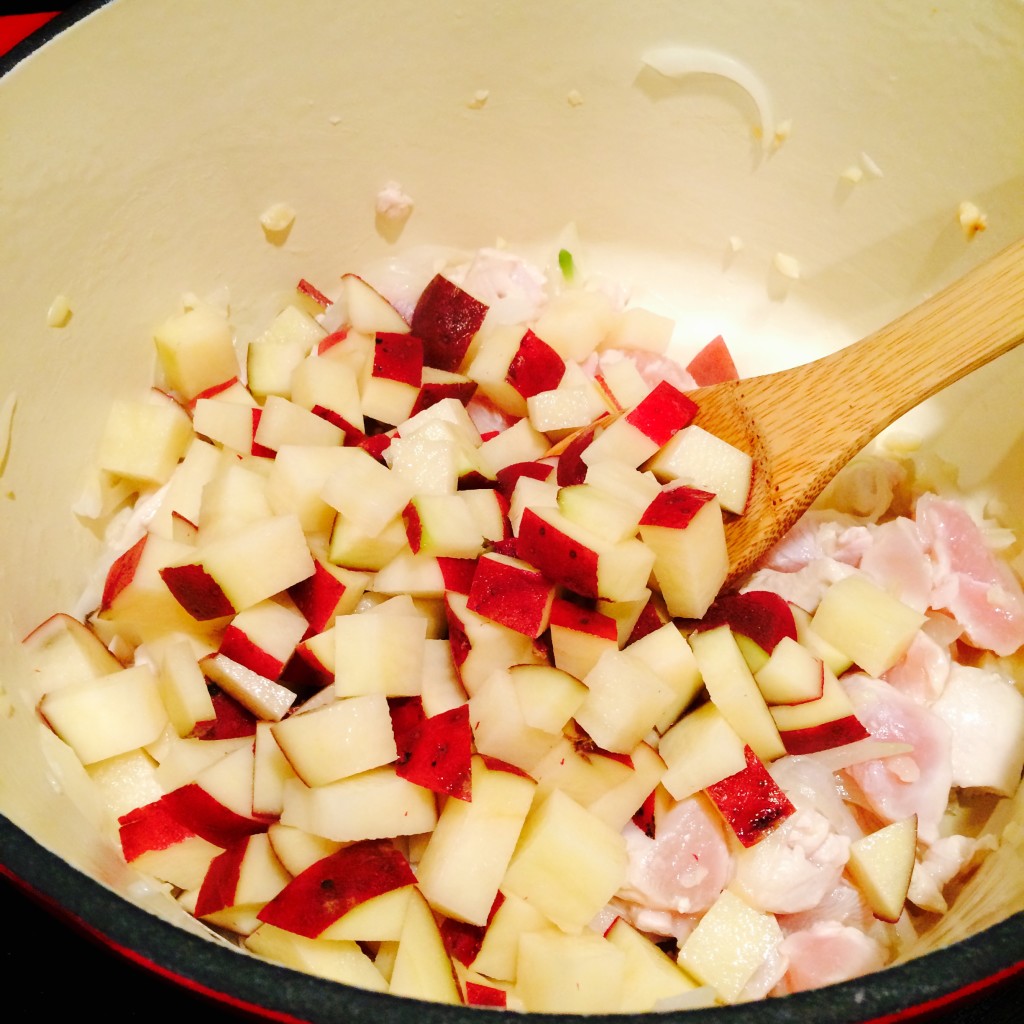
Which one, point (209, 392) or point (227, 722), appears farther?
point (209, 392)

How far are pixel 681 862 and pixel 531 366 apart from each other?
935 millimetres

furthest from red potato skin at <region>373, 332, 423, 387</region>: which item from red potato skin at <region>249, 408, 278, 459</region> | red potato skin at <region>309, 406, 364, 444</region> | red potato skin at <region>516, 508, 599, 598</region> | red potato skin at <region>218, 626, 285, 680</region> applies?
red potato skin at <region>218, 626, 285, 680</region>

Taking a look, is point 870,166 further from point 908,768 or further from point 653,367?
point 908,768

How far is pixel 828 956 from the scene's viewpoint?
4.06ft

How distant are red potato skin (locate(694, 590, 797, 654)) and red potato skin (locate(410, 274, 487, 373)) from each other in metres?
0.73

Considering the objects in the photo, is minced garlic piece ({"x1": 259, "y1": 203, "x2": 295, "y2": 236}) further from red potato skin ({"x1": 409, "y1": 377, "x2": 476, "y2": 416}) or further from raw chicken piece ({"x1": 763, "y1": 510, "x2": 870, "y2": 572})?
raw chicken piece ({"x1": 763, "y1": 510, "x2": 870, "y2": 572})

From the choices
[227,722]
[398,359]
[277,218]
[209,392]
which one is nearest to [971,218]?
[398,359]

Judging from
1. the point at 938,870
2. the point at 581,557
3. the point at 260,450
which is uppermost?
the point at 260,450

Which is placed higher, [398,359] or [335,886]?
[398,359]

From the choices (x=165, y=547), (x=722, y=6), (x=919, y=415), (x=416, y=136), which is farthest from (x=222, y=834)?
(x=722, y=6)

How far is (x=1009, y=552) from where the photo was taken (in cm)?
158

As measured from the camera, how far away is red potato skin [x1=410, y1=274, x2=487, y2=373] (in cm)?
174

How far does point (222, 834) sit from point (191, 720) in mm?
174

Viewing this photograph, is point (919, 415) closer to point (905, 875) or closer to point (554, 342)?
point (554, 342)
